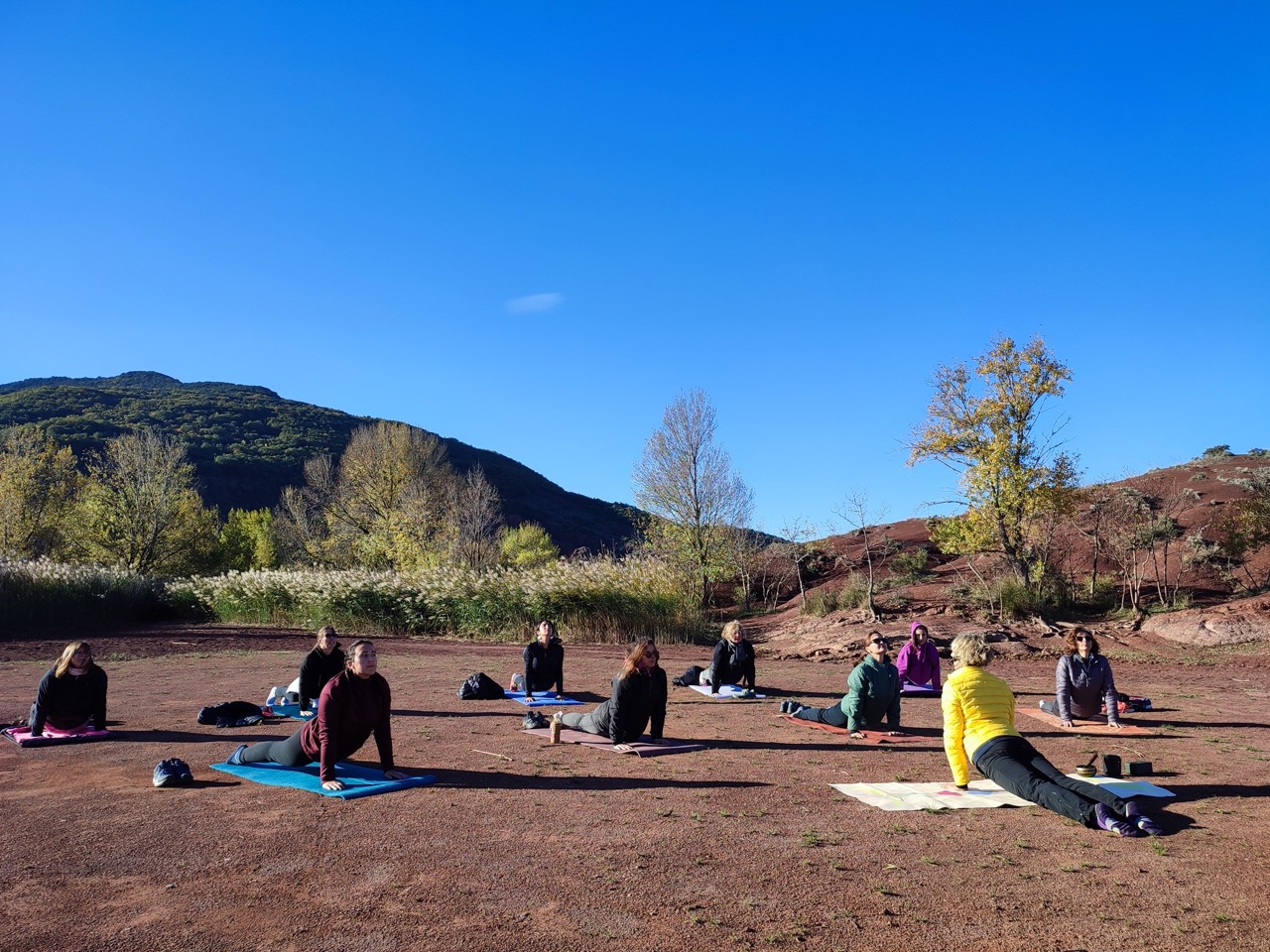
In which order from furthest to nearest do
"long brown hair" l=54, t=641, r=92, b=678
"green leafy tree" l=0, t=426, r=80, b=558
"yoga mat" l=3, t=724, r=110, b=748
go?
1. "green leafy tree" l=0, t=426, r=80, b=558
2. "long brown hair" l=54, t=641, r=92, b=678
3. "yoga mat" l=3, t=724, r=110, b=748

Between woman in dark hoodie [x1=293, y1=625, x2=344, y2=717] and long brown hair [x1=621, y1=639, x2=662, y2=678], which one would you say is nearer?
long brown hair [x1=621, y1=639, x2=662, y2=678]

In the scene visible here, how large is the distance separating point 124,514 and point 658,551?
25028 millimetres

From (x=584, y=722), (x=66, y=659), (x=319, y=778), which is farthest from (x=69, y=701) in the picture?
(x=584, y=722)

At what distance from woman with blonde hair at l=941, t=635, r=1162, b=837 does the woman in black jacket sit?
23.2ft

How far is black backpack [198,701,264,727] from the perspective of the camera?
10.3m

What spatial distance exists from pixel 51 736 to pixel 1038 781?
9432mm

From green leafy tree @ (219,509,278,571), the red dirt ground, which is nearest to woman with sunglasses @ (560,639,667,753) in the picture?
the red dirt ground

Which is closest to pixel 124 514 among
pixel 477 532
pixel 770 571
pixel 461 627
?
pixel 477 532

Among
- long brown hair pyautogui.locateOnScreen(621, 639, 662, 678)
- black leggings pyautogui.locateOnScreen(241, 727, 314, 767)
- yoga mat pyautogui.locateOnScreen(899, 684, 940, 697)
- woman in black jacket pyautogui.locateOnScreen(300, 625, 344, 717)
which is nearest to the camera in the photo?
black leggings pyautogui.locateOnScreen(241, 727, 314, 767)

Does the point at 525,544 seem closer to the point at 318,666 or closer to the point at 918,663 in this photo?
the point at 918,663

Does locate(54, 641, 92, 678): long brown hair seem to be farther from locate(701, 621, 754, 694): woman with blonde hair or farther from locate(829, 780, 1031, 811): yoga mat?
locate(701, 621, 754, 694): woman with blonde hair

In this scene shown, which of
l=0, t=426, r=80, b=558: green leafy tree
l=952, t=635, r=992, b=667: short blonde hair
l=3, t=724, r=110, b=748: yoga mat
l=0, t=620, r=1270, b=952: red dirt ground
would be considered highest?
l=0, t=426, r=80, b=558: green leafy tree

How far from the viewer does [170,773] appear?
729 cm

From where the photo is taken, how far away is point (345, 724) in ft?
23.6
